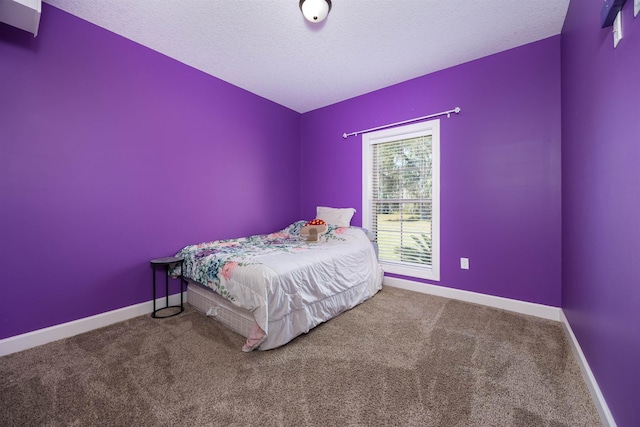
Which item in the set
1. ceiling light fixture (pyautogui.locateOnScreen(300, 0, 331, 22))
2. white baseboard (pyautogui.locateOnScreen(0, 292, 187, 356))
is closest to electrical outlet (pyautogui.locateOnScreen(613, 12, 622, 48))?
ceiling light fixture (pyautogui.locateOnScreen(300, 0, 331, 22))

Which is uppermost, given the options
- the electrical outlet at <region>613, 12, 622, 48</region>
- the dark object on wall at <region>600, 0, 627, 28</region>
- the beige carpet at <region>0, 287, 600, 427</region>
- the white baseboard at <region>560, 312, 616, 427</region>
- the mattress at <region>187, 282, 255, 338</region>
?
the dark object on wall at <region>600, 0, 627, 28</region>

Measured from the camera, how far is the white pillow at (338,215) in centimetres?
350

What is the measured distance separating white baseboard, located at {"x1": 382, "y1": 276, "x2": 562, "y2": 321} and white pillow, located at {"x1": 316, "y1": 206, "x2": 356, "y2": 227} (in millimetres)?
895

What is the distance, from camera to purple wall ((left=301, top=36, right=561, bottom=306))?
2.34m

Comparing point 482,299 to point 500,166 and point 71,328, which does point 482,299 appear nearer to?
point 500,166

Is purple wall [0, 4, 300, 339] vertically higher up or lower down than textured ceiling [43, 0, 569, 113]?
lower down

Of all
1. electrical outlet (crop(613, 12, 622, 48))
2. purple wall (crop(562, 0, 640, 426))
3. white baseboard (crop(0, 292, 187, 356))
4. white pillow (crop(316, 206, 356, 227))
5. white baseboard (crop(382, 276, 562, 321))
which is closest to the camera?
purple wall (crop(562, 0, 640, 426))

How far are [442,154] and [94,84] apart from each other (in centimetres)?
339

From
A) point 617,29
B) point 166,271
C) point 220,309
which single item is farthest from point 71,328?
point 617,29

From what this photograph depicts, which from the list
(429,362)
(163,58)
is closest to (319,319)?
(429,362)

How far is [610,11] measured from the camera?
1.12 metres

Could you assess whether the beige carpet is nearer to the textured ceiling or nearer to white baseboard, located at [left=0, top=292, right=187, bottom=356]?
white baseboard, located at [left=0, top=292, right=187, bottom=356]

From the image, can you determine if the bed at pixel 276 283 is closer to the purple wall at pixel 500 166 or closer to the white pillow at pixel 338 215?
the white pillow at pixel 338 215

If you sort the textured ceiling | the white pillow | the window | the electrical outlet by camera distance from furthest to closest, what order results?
the white pillow, the window, the textured ceiling, the electrical outlet
